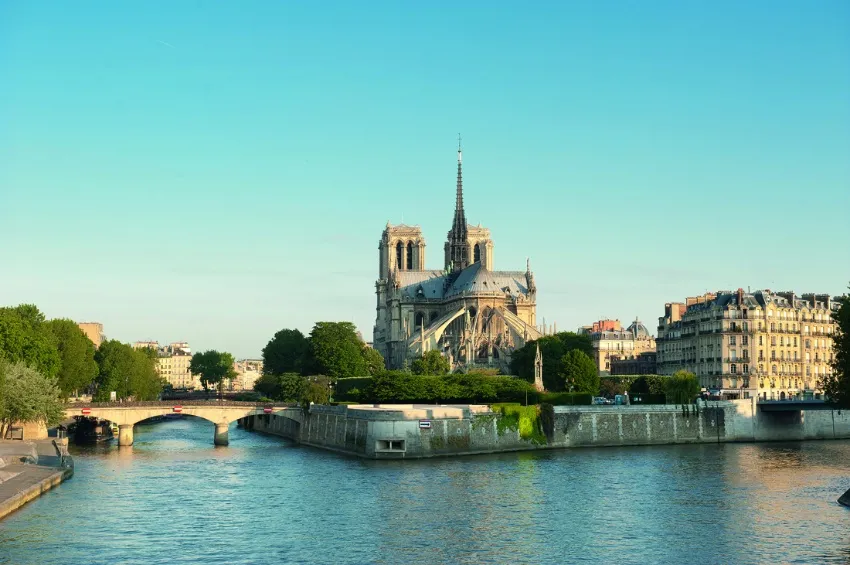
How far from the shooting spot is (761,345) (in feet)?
346

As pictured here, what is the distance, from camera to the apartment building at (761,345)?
105m

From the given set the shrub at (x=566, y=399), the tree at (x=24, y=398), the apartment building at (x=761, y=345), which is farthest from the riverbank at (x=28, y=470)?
the apartment building at (x=761, y=345)

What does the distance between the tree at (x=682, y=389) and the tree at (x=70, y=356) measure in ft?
153

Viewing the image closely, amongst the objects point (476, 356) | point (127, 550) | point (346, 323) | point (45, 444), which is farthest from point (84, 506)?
point (476, 356)

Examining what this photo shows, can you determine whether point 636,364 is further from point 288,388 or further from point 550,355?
point 288,388

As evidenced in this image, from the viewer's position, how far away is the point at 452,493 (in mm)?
51906

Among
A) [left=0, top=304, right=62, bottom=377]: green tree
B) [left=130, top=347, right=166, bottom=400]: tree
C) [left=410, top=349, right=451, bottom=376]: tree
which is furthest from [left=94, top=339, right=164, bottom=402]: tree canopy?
[left=410, top=349, right=451, bottom=376]: tree

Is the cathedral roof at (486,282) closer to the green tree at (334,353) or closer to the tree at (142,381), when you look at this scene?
the green tree at (334,353)

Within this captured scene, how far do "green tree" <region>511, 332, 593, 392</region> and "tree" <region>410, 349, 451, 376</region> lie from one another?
7801 mm

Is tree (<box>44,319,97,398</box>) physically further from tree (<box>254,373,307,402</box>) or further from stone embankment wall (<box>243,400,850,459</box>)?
tree (<box>254,373,307,402</box>)

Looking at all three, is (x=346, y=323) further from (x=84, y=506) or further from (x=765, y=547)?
(x=765, y=547)

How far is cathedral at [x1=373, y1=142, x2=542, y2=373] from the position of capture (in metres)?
134

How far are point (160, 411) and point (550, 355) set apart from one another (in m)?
43.5

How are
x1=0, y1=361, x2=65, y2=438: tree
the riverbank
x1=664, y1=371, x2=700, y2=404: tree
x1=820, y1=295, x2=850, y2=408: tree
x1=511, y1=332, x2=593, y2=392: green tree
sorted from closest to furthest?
the riverbank → x1=820, y1=295, x2=850, y2=408: tree → x1=0, y1=361, x2=65, y2=438: tree → x1=664, y1=371, x2=700, y2=404: tree → x1=511, y1=332, x2=593, y2=392: green tree
